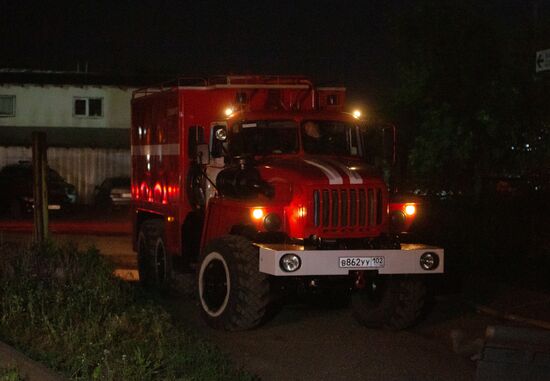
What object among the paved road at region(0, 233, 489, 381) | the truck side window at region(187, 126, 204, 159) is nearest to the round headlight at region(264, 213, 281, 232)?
the paved road at region(0, 233, 489, 381)

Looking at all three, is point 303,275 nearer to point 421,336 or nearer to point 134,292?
point 421,336

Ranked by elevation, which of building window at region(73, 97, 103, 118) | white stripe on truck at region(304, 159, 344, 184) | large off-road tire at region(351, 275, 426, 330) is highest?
building window at region(73, 97, 103, 118)

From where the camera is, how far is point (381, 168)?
42.4ft

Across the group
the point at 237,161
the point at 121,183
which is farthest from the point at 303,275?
the point at 121,183

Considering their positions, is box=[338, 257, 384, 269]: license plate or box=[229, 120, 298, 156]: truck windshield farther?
box=[229, 120, 298, 156]: truck windshield

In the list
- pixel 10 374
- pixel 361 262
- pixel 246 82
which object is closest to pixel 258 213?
pixel 361 262

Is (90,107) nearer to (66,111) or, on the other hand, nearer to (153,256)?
(66,111)

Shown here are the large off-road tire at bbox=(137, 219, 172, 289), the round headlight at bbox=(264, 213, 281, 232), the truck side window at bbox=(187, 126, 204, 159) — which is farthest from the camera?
the large off-road tire at bbox=(137, 219, 172, 289)

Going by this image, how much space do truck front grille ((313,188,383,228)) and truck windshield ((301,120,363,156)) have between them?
137 centimetres

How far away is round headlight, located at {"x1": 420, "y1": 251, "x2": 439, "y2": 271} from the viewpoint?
11.1 m

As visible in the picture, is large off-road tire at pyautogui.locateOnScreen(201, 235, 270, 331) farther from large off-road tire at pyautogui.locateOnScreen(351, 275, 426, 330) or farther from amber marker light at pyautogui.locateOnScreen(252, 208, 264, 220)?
large off-road tire at pyautogui.locateOnScreen(351, 275, 426, 330)

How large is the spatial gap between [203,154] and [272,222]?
2072mm

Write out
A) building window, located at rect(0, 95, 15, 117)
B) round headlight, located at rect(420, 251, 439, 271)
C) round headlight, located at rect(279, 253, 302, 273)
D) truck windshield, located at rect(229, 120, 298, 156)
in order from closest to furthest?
round headlight, located at rect(279, 253, 302, 273), round headlight, located at rect(420, 251, 439, 271), truck windshield, located at rect(229, 120, 298, 156), building window, located at rect(0, 95, 15, 117)

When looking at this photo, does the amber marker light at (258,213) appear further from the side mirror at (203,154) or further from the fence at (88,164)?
the fence at (88,164)
